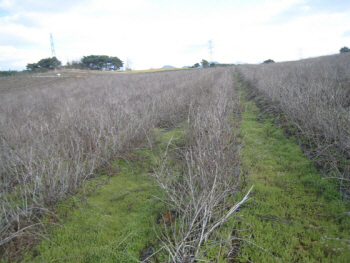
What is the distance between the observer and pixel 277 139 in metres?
5.08

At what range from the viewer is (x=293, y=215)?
2537 mm

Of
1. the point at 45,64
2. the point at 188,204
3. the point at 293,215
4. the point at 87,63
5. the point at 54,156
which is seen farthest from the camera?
the point at 87,63

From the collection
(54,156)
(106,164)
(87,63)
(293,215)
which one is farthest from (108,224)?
(87,63)

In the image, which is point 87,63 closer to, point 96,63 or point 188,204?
point 96,63

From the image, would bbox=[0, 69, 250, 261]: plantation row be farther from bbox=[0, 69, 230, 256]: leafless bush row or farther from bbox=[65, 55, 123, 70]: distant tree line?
bbox=[65, 55, 123, 70]: distant tree line

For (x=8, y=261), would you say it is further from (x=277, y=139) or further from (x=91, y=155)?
(x=277, y=139)

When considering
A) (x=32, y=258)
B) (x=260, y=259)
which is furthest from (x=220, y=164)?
(x=32, y=258)

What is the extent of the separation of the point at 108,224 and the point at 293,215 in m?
2.25

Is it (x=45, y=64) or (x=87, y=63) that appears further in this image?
(x=87, y=63)

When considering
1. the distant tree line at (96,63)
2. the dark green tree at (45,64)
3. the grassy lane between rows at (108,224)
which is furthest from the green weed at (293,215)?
the distant tree line at (96,63)

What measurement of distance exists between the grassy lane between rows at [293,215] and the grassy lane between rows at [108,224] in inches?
45.7

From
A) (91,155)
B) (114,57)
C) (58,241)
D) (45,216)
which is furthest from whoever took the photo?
(114,57)

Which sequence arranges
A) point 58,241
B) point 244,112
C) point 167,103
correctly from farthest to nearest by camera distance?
point 244,112 → point 167,103 → point 58,241

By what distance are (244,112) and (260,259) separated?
6.49 meters
